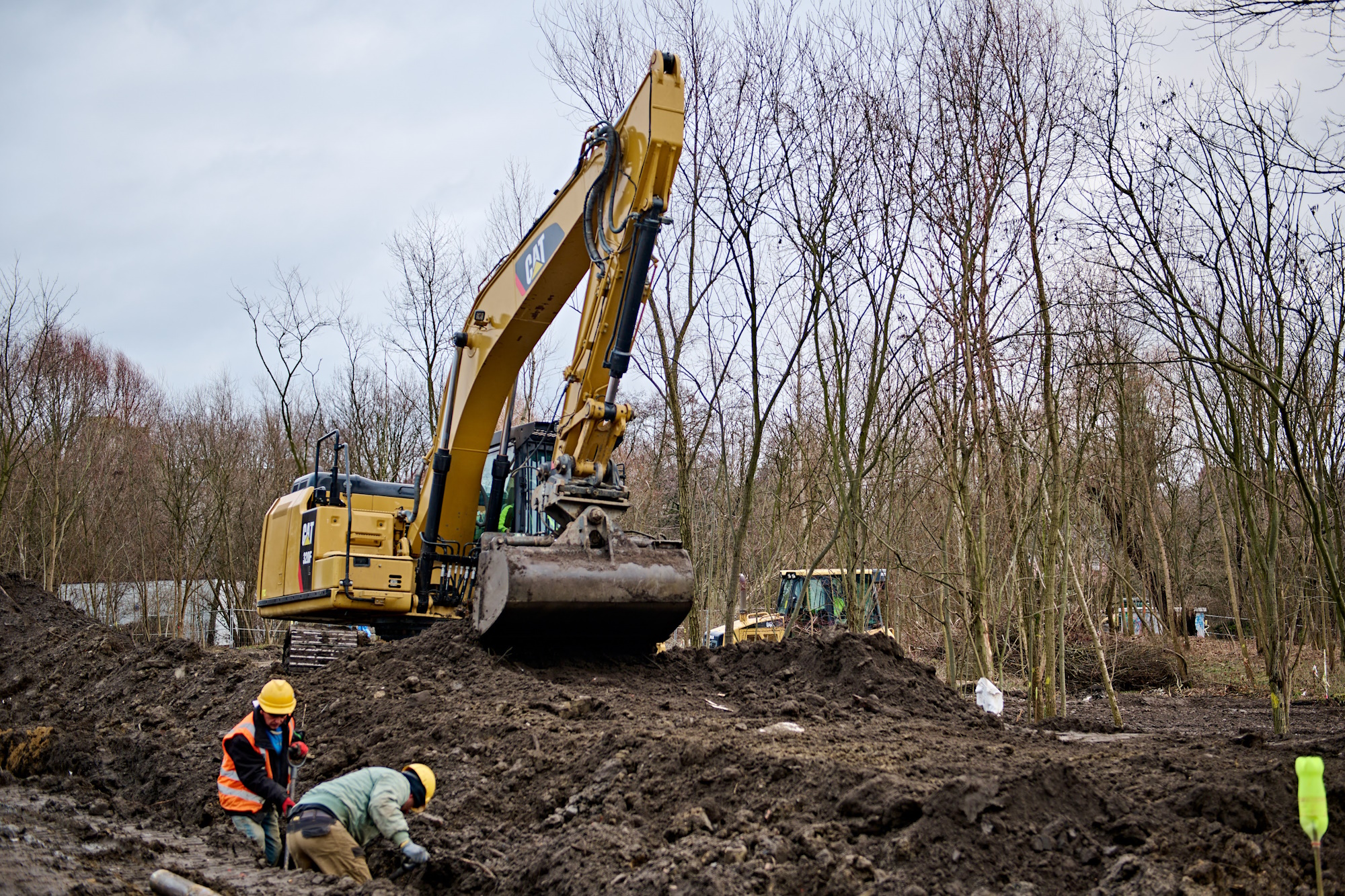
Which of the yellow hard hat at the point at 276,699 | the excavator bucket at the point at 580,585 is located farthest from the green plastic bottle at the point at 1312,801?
the excavator bucket at the point at 580,585

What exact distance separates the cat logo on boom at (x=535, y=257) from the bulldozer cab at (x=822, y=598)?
25.6 feet

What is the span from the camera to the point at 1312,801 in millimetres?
3084

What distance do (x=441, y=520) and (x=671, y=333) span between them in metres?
4.52

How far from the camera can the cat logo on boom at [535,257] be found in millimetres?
9141

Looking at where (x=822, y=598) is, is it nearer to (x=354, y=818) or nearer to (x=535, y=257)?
(x=535, y=257)

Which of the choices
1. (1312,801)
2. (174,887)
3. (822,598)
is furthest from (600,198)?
(822,598)

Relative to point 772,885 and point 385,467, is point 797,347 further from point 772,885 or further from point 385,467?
point 385,467

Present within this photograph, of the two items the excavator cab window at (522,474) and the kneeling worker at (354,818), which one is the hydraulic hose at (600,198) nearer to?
the excavator cab window at (522,474)

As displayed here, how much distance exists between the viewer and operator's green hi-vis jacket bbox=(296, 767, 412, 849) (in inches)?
220

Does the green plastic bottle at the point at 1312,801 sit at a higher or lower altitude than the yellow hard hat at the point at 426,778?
higher

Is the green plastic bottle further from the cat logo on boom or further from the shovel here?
the cat logo on boom

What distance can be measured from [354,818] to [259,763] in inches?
37.8

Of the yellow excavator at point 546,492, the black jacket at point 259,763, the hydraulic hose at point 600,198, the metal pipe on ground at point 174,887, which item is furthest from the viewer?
the hydraulic hose at point 600,198

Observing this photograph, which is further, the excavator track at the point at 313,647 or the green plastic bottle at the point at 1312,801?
the excavator track at the point at 313,647
